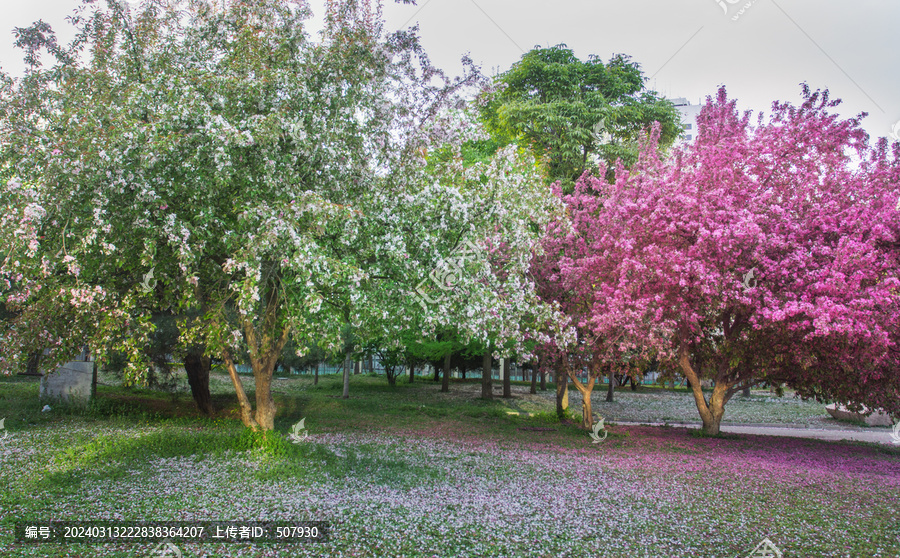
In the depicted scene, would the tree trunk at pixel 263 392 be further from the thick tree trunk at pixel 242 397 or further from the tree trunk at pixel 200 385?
the tree trunk at pixel 200 385

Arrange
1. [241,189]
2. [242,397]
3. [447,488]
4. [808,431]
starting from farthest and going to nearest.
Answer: [808,431] → [242,397] → [241,189] → [447,488]

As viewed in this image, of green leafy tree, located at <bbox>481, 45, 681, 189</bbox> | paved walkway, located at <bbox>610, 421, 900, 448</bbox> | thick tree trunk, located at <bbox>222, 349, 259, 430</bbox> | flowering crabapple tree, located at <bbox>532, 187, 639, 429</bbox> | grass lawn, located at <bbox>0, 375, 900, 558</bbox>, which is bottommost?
paved walkway, located at <bbox>610, 421, 900, 448</bbox>

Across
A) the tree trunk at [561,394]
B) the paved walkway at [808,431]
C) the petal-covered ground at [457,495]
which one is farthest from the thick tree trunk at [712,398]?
the tree trunk at [561,394]

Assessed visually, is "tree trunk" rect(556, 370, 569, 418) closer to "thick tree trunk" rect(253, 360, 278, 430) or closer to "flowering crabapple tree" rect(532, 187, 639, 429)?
"flowering crabapple tree" rect(532, 187, 639, 429)

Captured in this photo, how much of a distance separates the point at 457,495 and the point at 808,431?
21039mm

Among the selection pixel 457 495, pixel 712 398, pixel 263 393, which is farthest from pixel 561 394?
pixel 457 495

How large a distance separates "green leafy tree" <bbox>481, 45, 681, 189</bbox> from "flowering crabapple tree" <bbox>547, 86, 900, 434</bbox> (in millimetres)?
11013

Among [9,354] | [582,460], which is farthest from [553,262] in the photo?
[9,354]

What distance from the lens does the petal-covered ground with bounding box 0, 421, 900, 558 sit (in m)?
7.13

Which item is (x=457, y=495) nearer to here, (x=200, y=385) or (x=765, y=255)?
(x=765, y=255)

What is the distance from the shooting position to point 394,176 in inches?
465

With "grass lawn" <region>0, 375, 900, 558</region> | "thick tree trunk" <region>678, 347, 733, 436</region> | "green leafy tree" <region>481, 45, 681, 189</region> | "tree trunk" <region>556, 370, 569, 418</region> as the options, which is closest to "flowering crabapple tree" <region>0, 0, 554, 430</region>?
"grass lawn" <region>0, 375, 900, 558</region>

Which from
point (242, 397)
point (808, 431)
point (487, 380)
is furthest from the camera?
point (487, 380)

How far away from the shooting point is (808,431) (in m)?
23.4
